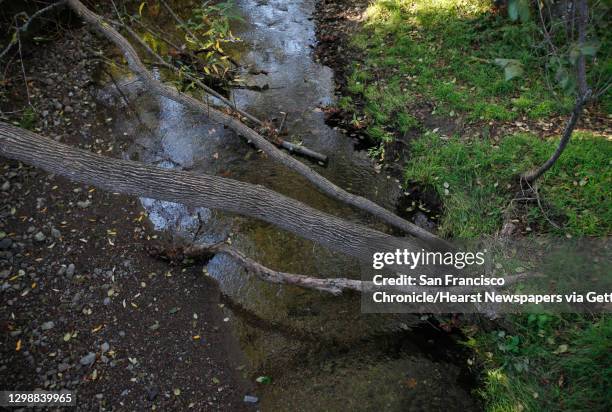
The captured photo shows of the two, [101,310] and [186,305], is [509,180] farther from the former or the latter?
[101,310]

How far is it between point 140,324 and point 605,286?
4051 millimetres

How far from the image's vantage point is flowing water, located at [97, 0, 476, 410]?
354 centimetres

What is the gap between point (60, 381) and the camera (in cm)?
342

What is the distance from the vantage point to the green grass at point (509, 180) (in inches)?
159

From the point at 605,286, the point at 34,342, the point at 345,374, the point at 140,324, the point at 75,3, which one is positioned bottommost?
the point at 34,342

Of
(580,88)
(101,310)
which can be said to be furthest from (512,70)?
(101,310)

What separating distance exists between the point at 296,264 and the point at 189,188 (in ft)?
4.32

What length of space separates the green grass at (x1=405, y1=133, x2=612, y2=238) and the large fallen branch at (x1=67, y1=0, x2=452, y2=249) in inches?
17.2

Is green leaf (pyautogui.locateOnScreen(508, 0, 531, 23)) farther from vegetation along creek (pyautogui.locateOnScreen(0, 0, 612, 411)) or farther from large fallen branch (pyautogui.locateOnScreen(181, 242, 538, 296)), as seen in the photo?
large fallen branch (pyautogui.locateOnScreen(181, 242, 538, 296))

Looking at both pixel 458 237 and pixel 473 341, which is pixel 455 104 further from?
pixel 473 341

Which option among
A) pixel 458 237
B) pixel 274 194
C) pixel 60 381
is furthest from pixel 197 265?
pixel 458 237

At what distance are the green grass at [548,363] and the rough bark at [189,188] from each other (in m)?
1.11

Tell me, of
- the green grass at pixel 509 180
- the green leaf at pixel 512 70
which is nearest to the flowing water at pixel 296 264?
the green grass at pixel 509 180

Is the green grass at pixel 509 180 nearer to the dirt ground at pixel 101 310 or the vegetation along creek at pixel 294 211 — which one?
the vegetation along creek at pixel 294 211
